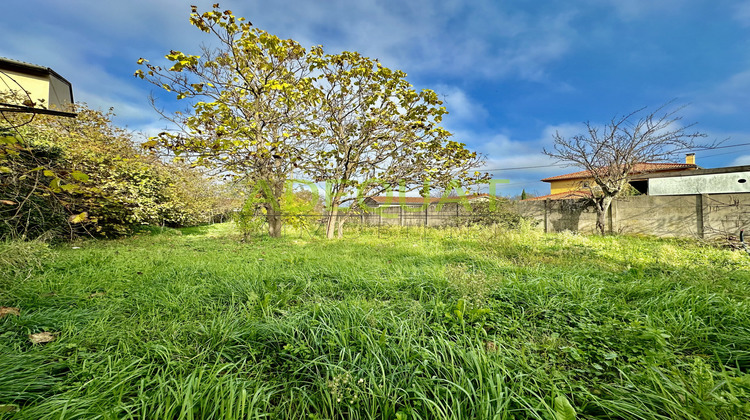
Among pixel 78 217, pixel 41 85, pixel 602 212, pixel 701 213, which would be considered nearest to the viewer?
pixel 78 217

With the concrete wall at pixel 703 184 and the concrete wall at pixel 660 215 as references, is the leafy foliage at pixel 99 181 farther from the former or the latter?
the concrete wall at pixel 703 184

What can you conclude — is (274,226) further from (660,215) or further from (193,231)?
(660,215)

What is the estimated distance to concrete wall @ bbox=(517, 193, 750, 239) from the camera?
7.63 metres

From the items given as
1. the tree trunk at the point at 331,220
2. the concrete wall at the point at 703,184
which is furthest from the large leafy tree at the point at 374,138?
the concrete wall at the point at 703,184

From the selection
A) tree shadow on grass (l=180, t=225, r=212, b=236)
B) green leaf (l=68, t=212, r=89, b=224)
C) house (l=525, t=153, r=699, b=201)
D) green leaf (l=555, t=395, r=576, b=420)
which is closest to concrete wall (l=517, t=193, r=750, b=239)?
house (l=525, t=153, r=699, b=201)

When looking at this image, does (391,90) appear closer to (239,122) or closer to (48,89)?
(239,122)

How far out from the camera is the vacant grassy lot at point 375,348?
1265 millimetres

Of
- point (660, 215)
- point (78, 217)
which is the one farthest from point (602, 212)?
point (78, 217)

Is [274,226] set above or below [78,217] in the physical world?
below

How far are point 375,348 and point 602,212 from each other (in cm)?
1084

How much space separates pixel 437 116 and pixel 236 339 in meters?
7.22

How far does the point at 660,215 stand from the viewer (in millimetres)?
8578

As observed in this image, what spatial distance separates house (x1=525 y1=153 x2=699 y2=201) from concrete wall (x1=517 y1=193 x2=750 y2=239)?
877 millimetres

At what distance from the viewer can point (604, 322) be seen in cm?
201
